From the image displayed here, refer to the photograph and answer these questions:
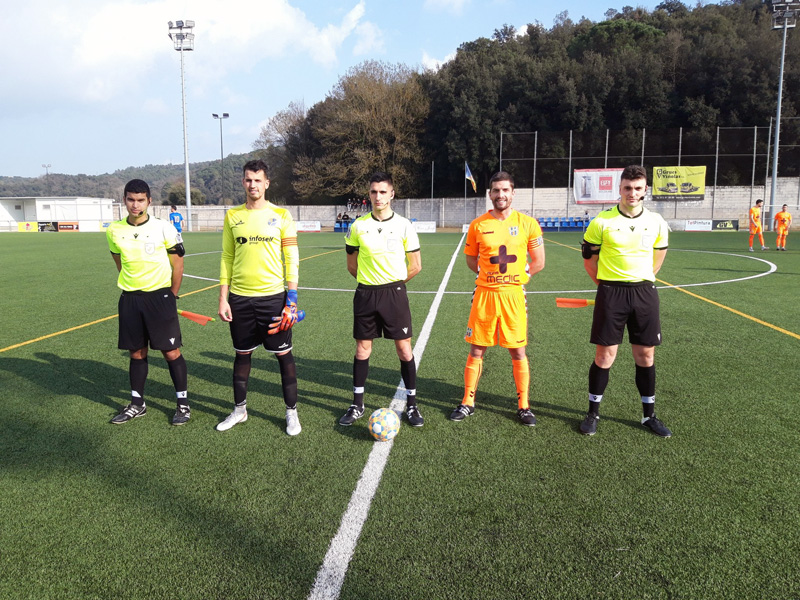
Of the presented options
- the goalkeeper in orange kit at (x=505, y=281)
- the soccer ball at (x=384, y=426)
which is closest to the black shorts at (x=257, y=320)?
the soccer ball at (x=384, y=426)

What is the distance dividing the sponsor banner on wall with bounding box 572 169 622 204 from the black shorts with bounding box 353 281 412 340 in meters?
38.9

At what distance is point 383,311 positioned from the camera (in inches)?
171

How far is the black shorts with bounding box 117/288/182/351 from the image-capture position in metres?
4.42

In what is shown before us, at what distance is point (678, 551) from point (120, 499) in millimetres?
3104

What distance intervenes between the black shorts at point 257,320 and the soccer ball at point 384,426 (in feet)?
2.98

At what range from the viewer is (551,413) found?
180 inches

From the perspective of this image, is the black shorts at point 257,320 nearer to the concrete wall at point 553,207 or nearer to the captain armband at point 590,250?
the captain armband at point 590,250

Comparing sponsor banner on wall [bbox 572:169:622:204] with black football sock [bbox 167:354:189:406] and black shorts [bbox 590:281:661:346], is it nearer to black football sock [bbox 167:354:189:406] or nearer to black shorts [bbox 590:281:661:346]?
black shorts [bbox 590:281:661:346]

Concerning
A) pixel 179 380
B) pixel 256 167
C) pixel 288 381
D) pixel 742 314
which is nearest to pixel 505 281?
pixel 288 381

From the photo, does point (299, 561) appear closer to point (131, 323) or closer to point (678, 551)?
point (678, 551)

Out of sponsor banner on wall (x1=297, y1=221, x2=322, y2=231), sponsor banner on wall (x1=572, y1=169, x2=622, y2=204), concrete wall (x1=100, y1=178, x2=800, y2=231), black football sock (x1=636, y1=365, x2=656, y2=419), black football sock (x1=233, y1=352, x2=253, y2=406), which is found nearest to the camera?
black football sock (x1=636, y1=365, x2=656, y2=419)

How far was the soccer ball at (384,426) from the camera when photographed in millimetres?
3994

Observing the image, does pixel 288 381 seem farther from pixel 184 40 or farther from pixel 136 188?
pixel 184 40

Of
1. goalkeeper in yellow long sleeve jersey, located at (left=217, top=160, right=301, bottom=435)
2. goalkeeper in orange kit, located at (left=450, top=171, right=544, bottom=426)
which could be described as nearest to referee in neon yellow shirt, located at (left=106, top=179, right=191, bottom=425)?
goalkeeper in yellow long sleeve jersey, located at (left=217, top=160, right=301, bottom=435)
